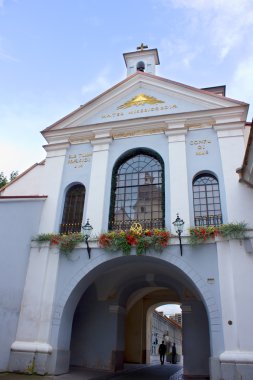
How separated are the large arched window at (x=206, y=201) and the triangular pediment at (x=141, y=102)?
269cm

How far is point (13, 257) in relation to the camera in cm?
1119

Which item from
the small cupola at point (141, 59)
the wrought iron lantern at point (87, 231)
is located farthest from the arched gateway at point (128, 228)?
the small cupola at point (141, 59)

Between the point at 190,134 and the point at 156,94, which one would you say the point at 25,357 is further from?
the point at 156,94

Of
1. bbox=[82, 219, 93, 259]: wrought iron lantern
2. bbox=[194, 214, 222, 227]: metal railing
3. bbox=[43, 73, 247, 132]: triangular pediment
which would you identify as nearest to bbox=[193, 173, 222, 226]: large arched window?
bbox=[194, 214, 222, 227]: metal railing

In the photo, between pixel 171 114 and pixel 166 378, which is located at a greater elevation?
pixel 171 114

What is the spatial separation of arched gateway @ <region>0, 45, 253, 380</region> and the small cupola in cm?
293

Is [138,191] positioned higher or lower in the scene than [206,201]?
higher

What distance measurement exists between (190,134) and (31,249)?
6755mm

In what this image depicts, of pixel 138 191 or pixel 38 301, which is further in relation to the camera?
pixel 138 191


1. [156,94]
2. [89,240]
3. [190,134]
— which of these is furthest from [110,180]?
[156,94]

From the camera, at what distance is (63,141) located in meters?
13.6

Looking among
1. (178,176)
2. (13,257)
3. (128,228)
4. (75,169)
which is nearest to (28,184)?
(75,169)

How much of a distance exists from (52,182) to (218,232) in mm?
6266

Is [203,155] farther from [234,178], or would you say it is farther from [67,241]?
[67,241]
